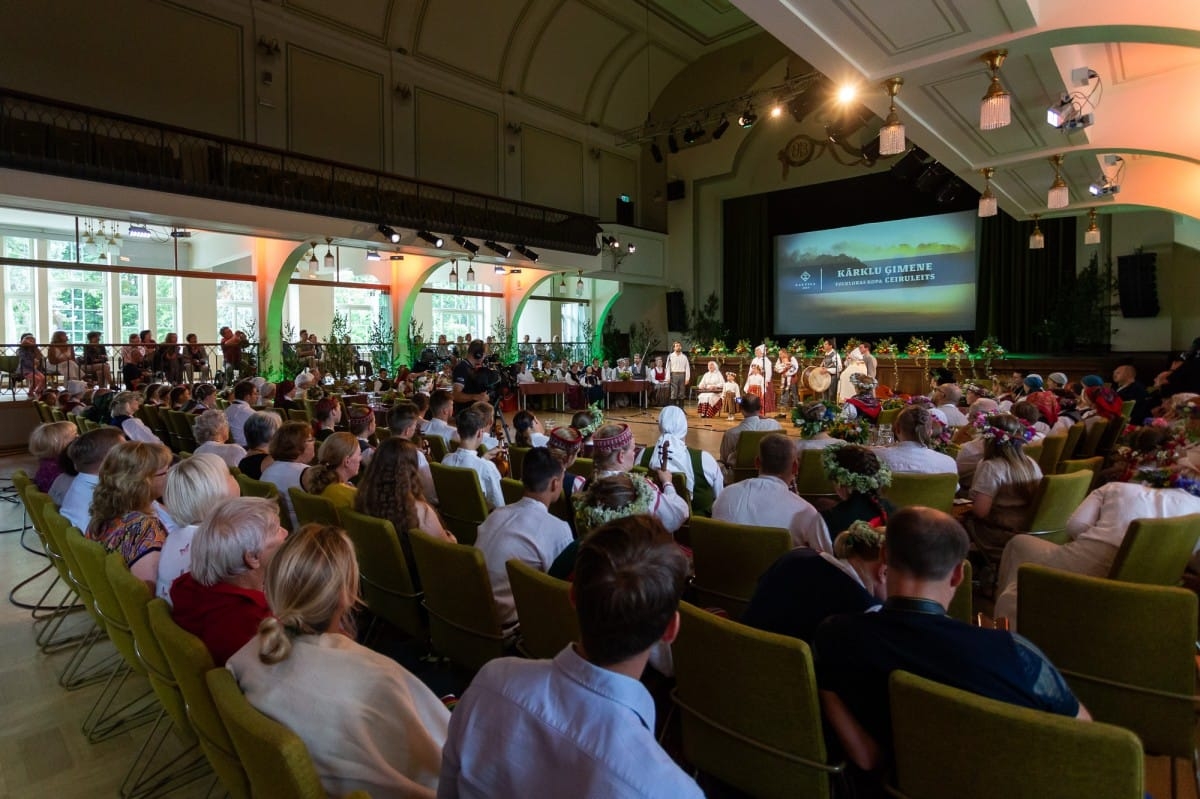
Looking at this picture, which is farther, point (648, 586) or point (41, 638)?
point (41, 638)

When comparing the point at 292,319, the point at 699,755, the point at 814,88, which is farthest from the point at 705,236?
the point at 699,755

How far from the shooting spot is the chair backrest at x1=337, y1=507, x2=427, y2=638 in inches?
108

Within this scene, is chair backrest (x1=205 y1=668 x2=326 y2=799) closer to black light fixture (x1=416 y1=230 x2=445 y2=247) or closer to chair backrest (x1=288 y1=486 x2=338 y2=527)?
chair backrest (x1=288 y1=486 x2=338 y2=527)

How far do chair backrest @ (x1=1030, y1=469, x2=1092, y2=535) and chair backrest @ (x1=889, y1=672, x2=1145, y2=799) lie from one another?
8.45ft

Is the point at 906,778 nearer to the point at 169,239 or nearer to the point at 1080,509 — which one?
the point at 1080,509

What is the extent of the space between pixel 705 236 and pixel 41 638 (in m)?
18.6

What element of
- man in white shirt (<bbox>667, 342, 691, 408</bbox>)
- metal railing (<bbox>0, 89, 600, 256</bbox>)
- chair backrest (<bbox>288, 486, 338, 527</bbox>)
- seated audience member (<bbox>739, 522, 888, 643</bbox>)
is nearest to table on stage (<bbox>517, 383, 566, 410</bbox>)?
man in white shirt (<bbox>667, 342, 691, 408</bbox>)

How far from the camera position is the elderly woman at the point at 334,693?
130 centimetres

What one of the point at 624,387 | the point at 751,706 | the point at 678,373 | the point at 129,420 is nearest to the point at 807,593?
the point at 751,706

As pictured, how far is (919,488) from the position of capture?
3658 millimetres

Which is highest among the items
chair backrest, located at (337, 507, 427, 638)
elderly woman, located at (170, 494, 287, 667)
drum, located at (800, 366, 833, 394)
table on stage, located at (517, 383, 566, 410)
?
drum, located at (800, 366, 833, 394)

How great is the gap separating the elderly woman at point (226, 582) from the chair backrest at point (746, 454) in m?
4.31

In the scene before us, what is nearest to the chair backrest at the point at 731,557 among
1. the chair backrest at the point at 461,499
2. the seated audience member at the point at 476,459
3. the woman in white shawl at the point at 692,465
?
the woman in white shawl at the point at 692,465

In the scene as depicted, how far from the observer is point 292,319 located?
1864cm
